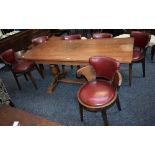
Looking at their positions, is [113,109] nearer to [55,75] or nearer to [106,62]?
[106,62]

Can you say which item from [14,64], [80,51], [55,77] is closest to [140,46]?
[80,51]

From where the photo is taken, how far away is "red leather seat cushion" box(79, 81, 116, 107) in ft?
6.89

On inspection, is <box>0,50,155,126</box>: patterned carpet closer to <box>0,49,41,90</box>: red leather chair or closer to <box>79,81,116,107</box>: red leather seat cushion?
<box>0,49,41,90</box>: red leather chair

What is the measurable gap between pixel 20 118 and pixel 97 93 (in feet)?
3.18

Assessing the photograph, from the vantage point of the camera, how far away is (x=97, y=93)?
2186 millimetres

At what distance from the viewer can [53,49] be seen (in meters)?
3.12

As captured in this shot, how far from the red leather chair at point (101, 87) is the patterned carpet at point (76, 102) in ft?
1.38

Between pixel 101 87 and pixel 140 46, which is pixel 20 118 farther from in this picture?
pixel 140 46

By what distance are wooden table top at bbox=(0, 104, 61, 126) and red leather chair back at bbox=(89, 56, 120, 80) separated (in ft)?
3.42

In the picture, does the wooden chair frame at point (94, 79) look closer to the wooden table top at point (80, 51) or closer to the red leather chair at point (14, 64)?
the wooden table top at point (80, 51)

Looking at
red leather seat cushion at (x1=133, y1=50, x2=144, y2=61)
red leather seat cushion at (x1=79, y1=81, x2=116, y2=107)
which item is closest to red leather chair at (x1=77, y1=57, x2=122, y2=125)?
red leather seat cushion at (x1=79, y1=81, x2=116, y2=107)

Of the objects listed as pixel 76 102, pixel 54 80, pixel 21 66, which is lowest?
pixel 76 102
